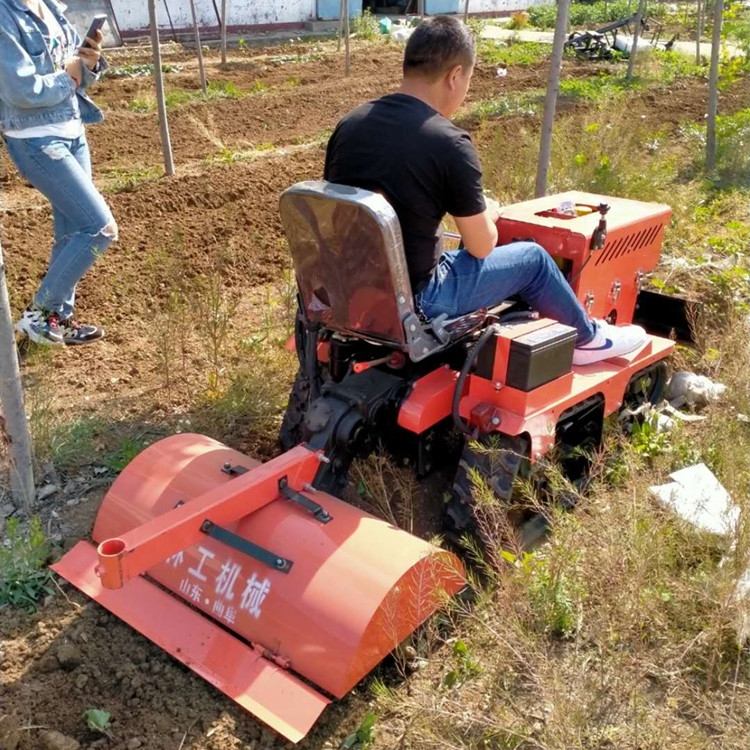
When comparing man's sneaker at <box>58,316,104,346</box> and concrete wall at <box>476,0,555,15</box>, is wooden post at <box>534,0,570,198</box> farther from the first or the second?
concrete wall at <box>476,0,555,15</box>

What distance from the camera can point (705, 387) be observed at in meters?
4.30

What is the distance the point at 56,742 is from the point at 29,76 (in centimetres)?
→ 305

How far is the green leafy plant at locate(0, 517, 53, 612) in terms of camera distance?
2.98m

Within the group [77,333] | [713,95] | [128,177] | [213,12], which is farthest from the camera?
[213,12]

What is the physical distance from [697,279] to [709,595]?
3059mm

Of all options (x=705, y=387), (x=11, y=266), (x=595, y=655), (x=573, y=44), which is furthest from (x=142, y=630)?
(x=573, y=44)

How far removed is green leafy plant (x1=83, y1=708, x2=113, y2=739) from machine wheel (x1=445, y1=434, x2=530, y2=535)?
1.30 metres

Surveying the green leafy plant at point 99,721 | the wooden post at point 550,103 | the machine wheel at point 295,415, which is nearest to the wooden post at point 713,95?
the wooden post at point 550,103

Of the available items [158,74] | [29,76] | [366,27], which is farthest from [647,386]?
[366,27]

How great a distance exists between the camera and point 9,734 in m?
2.43

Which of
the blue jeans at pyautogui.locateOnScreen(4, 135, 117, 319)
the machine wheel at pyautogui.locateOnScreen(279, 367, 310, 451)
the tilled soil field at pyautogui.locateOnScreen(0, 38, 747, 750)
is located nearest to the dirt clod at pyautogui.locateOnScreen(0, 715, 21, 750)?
the tilled soil field at pyautogui.locateOnScreen(0, 38, 747, 750)

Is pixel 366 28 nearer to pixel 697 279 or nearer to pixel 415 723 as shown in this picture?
pixel 697 279

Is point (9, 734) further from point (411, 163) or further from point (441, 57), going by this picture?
point (441, 57)

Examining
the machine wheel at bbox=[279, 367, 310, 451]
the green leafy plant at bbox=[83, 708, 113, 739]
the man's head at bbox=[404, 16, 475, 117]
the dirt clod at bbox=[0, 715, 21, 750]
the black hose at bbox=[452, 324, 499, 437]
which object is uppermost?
the man's head at bbox=[404, 16, 475, 117]
